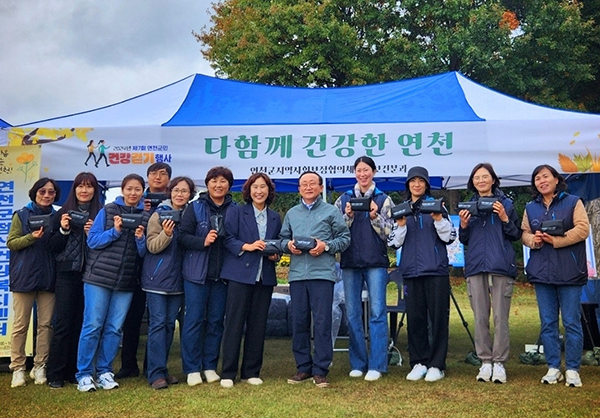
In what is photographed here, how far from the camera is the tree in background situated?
16.2 m

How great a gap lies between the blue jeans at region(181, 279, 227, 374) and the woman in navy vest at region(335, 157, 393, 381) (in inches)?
39.1

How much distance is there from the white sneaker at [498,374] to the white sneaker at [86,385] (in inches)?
114

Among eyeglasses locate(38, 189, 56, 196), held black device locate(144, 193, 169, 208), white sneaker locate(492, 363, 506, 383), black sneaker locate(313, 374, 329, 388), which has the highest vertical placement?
eyeglasses locate(38, 189, 56, 196)

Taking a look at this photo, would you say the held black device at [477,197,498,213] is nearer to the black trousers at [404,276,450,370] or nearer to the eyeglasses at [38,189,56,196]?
the black trousers at [404,276,450,370]

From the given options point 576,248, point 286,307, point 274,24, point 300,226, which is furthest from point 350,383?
point 274,24

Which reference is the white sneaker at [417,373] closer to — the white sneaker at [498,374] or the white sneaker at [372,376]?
the white sneaker at [372,376]

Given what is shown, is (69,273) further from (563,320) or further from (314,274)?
(563,320)

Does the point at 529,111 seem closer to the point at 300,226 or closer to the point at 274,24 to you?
the point at 300,226

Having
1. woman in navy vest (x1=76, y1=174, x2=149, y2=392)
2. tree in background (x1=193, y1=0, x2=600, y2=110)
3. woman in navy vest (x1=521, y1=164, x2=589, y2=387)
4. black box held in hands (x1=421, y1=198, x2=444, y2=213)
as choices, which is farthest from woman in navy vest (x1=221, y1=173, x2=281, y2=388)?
tree in background (x1=193, y1=0, x2=600, y2=110)

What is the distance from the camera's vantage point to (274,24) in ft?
58.4

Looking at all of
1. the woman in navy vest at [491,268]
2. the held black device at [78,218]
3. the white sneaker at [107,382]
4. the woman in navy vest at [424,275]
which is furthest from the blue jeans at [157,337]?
the woman in navy vest at [491,268]

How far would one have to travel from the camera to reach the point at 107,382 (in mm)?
4699

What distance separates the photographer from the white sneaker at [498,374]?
4758mm

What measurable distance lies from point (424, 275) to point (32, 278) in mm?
2935
